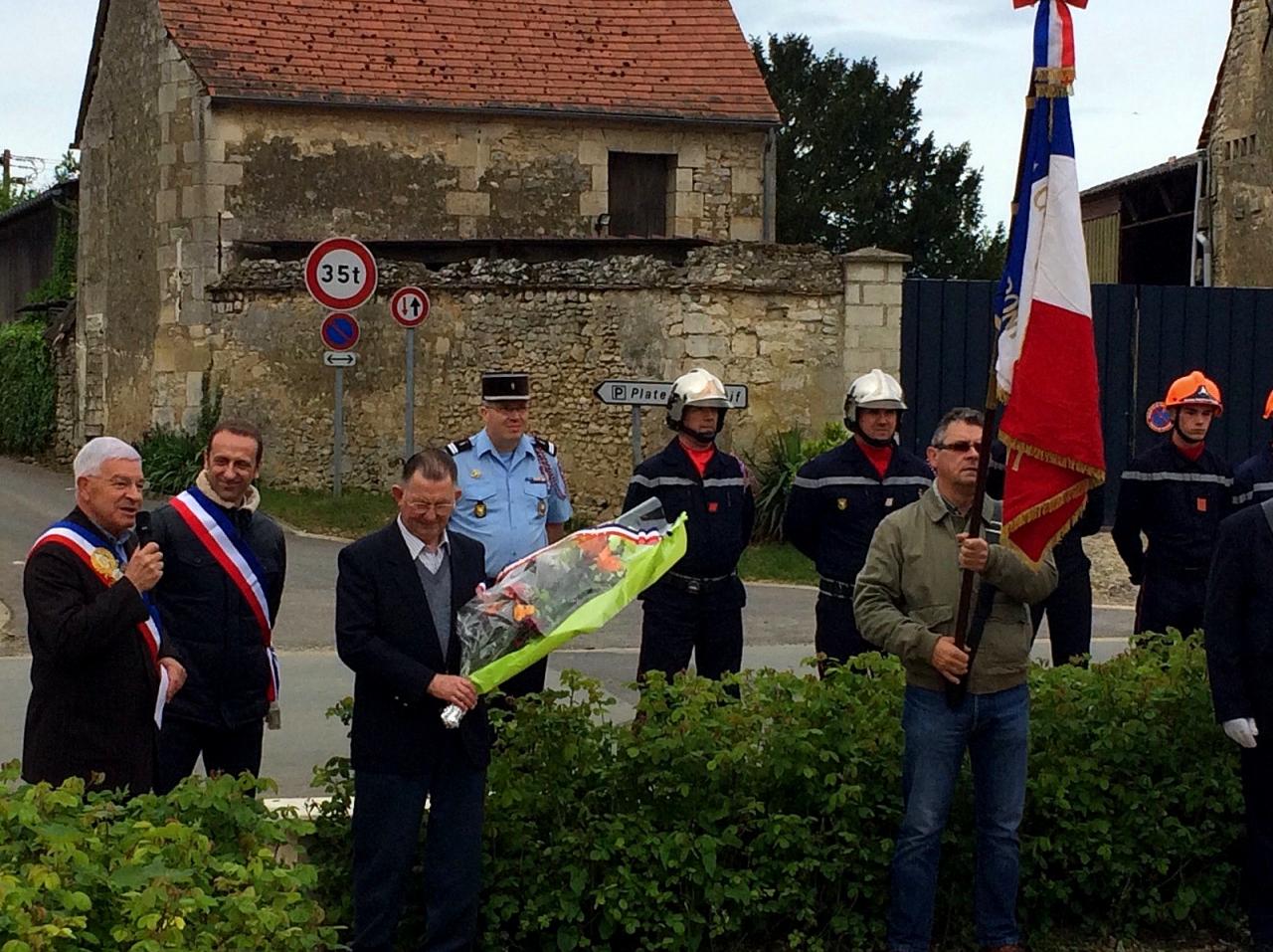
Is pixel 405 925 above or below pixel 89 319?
below

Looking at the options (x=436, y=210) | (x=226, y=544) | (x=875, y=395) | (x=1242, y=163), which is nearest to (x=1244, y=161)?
(x=1242, y=163)

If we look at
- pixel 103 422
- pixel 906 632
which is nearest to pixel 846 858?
pixel 906 632

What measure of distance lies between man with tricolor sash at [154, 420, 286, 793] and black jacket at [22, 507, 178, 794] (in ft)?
1.66

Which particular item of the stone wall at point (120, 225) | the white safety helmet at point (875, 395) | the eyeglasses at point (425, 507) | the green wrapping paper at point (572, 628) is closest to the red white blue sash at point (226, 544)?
the eyeglasses at point (425, 507)

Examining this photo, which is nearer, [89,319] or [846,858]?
[846,858]

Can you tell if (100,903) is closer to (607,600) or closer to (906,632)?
(607,600)

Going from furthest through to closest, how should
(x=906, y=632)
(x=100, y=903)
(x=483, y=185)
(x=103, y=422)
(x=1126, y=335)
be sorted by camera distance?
(x=103, y=422), (x=483, y=185), (x=1126, y=335), (x=906, y=632), (x=100, y=903)

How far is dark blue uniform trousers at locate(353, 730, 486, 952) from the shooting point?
5.07 m

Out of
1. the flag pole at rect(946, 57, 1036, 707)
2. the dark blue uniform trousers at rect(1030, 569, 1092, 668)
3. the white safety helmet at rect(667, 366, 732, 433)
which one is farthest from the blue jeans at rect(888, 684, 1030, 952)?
the dark blue uniform trousers at rect(1030, 569, 1092, 668)

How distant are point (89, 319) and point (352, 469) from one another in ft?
26.0

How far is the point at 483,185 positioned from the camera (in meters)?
23.6

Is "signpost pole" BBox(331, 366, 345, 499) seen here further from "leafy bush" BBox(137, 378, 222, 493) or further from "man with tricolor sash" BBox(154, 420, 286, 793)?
"man with tricolor sash" BBox(154, 420, 286, 793)

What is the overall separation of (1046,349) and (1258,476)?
3691 mm

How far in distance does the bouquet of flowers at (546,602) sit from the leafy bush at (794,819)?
575mm
